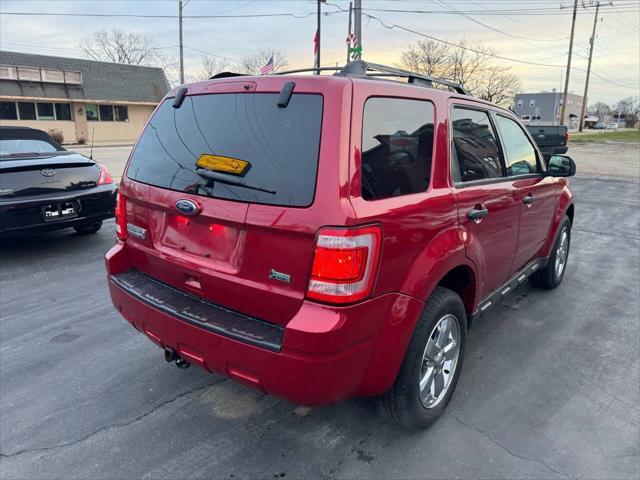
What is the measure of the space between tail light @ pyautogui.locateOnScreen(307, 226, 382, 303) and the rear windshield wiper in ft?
1.22

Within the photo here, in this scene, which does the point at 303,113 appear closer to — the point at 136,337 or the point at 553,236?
the point at 136,337

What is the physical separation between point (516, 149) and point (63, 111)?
39249 millimetres

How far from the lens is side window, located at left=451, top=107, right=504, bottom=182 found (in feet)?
9.22

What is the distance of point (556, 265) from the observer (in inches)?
191

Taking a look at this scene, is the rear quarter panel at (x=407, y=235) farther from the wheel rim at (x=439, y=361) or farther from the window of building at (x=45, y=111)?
the window of building at (x=45, y=111)

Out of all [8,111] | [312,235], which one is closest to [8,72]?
[8,111]

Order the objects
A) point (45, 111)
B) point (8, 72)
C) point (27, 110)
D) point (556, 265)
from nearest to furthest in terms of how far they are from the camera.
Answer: point (556, 265), point (8, 72), point (27, 110), point (45, 111)

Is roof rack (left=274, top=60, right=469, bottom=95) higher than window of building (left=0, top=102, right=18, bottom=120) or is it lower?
lower

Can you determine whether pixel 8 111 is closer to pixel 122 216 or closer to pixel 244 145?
pixel 122 216

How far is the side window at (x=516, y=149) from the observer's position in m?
3.54

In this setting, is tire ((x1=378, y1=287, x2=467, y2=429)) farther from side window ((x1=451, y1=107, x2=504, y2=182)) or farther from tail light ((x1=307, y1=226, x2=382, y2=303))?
side window ((x1=451, y1=107, x2=504, y2=182))

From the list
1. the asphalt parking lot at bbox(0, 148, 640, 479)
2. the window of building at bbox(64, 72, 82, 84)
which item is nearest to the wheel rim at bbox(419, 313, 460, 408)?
the asphalt parking lot at bbox(0, 148, 640, 479)

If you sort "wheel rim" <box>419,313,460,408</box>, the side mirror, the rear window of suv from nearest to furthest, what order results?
the rear window of suv → "wheel rim" <box>419,313,460,408</box> → the side mirror

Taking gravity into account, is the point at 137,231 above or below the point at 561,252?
above
